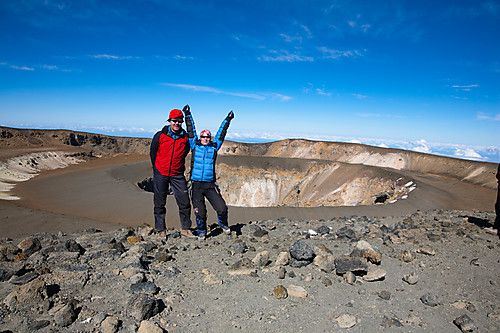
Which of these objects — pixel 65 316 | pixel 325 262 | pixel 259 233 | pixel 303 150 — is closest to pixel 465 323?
pixel 325 262

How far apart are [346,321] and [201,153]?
3.37 metres

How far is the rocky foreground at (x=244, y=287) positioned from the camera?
254cm

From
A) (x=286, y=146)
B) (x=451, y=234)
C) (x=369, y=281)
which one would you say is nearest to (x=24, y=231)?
(x=369, y=281)

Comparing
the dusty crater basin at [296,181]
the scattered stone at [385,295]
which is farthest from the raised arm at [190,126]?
the dusty crater basin at [296,181]

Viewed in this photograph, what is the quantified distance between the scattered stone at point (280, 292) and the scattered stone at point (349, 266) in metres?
0.86

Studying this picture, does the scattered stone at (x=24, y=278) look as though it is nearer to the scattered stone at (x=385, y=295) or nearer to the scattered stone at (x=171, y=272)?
the scattered stone at (x=171, y=272)

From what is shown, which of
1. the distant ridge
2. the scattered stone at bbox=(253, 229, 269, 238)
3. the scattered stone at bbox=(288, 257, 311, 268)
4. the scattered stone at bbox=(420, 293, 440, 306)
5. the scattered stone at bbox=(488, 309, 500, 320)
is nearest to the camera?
the scattered stone at bbox=(488, 309, 500, 320)

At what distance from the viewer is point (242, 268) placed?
11.8ft

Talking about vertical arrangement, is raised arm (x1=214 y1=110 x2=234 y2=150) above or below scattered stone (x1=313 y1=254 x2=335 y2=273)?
above

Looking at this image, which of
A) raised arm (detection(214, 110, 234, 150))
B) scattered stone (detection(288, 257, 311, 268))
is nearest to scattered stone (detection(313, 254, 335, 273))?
scattered stone (detection(288, 257, 311, 268))

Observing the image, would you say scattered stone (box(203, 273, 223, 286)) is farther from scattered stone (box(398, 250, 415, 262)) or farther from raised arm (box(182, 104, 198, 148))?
scattered stone (box(398, 250, 415, 262))

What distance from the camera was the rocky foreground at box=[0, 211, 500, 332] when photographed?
2.54 m

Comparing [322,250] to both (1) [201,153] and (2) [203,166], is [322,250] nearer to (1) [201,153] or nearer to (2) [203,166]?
(2) [203,166]

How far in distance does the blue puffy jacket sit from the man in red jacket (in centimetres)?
15
